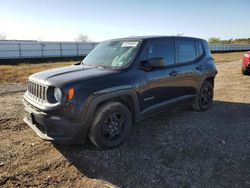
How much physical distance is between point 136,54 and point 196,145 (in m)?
1.94

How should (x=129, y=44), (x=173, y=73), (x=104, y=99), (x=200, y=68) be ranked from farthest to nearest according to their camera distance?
(x=200, y=68) < (x=173, y=73) < (x=129, y=44) < (x=104, y=99)

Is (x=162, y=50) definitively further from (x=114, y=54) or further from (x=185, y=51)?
(x=114, y=54)

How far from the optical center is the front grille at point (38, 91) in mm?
3426

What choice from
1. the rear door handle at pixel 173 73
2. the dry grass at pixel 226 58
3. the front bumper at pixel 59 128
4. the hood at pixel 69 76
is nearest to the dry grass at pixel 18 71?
the hood at pixel 69 76

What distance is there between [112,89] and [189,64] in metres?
2.39

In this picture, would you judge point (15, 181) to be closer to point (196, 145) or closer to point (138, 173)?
point (138, 173)

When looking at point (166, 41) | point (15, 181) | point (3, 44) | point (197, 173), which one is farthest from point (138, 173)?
point (3, 44)

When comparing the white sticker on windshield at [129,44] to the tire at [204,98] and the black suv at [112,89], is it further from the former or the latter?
the tire at [204,98]

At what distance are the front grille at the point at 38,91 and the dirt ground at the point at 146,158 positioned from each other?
36.0 inches

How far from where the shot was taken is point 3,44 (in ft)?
79.1

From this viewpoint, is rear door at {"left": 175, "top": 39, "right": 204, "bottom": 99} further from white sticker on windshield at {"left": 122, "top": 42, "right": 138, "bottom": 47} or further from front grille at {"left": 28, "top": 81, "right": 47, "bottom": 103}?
front grille at {"left": 28, "top": 81, "right": 47, "bottom": 103}

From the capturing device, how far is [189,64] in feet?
16.9

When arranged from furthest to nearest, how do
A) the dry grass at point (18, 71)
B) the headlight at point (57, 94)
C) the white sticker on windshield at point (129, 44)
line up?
1. the dry grass at point (18, 71)
2. the white sticker on windshield at point (129, 44)
3. the headlight at point (57, 94)

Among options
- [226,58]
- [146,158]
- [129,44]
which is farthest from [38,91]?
[226,58]
